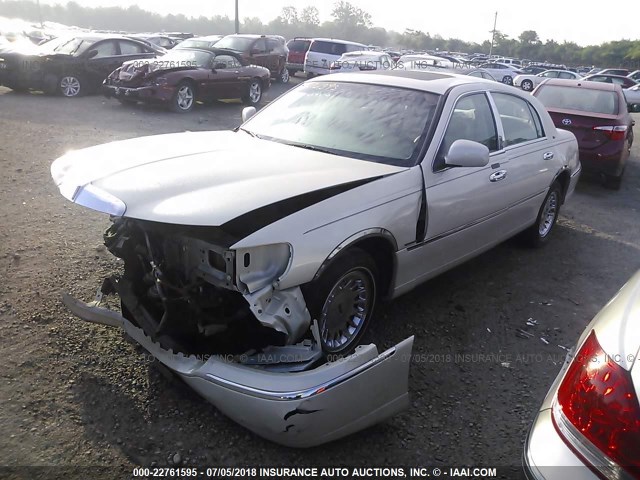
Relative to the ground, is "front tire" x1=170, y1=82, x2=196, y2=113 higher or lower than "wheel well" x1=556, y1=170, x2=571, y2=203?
lower

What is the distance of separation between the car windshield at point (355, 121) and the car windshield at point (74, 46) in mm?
11224

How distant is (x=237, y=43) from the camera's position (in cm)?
1778

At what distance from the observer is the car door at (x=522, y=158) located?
15.3 ft

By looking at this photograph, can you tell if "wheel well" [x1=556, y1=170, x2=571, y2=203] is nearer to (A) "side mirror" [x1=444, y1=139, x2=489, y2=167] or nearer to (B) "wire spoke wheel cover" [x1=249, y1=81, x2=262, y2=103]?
(A) "side mirror" [x1=444, y1=139, x2=489, y2=167]

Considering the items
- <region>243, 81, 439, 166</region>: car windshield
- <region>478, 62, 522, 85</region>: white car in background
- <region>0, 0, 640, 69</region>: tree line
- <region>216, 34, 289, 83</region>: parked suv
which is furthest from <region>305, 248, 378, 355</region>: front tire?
<region>0, 0, 640, 69</region>: tree line

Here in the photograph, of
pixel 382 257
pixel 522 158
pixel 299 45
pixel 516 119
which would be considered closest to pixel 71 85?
pixel 299 45

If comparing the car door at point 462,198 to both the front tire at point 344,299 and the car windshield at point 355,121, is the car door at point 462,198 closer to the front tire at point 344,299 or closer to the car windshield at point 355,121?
the car windshield at point 355,121

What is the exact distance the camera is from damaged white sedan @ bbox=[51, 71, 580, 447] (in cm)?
263

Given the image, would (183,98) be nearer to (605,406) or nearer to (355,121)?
(355,121)

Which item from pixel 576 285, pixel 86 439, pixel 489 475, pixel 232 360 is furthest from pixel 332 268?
pixel 576 285

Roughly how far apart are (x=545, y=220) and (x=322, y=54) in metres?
17.7

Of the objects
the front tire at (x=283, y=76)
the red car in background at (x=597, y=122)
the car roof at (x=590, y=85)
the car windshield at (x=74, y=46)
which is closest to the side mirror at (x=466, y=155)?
the red car in background at (x=597, y=122)

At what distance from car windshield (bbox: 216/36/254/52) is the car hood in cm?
1471

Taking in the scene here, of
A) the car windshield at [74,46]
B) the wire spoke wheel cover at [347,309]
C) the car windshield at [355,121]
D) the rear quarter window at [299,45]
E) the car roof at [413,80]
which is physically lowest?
the wire spoke wheel cover at [347,309]
